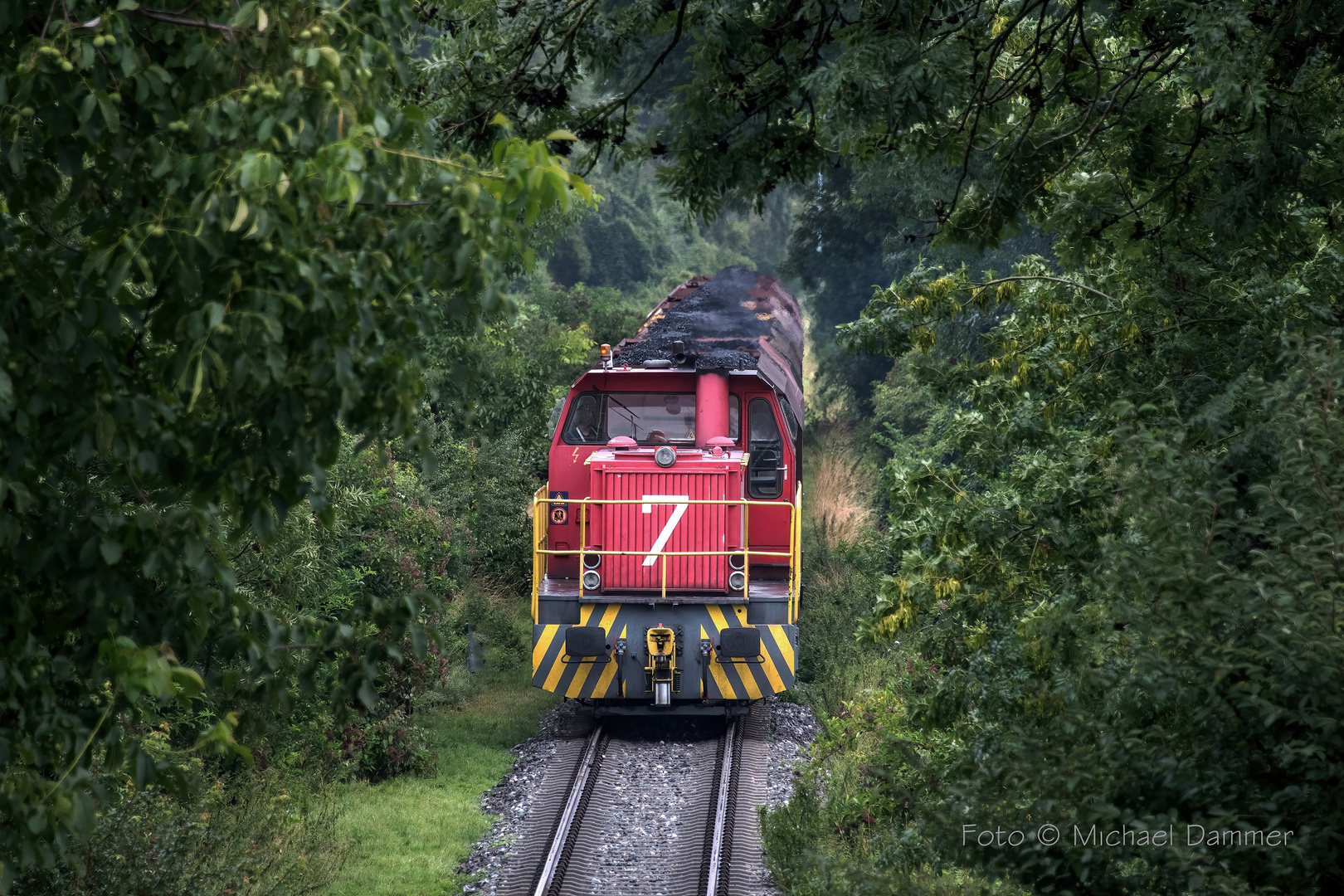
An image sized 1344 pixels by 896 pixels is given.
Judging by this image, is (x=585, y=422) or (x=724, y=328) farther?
(x=724, y=328)

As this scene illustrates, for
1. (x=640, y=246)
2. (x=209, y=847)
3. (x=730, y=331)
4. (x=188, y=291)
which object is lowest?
(x=209, y=847)

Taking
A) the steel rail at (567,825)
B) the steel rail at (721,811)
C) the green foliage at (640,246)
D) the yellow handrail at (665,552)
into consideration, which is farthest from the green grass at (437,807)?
the green foliage at (640,246)

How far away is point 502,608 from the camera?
54.4ft

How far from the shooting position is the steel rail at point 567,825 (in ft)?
27.7

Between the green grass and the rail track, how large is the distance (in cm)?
58

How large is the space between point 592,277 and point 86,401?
39.5 meters

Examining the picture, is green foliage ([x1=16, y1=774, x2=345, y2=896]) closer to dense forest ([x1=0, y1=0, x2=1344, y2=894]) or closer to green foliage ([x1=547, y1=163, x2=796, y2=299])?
dense forest ([x1=0, y1=0, x2=1344, y2=894])

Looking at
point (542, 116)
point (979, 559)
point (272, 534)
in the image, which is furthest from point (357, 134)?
point (979, 559)

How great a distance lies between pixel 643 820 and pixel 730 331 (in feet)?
21.6

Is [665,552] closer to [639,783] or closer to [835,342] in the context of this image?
[639,783]

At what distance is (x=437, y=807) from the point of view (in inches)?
400

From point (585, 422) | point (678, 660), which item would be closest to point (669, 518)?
point (678, 660)

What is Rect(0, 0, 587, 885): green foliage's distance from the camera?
297 cm

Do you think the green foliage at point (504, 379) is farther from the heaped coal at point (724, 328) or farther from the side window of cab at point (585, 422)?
the side window of cab at point (585, 422)
